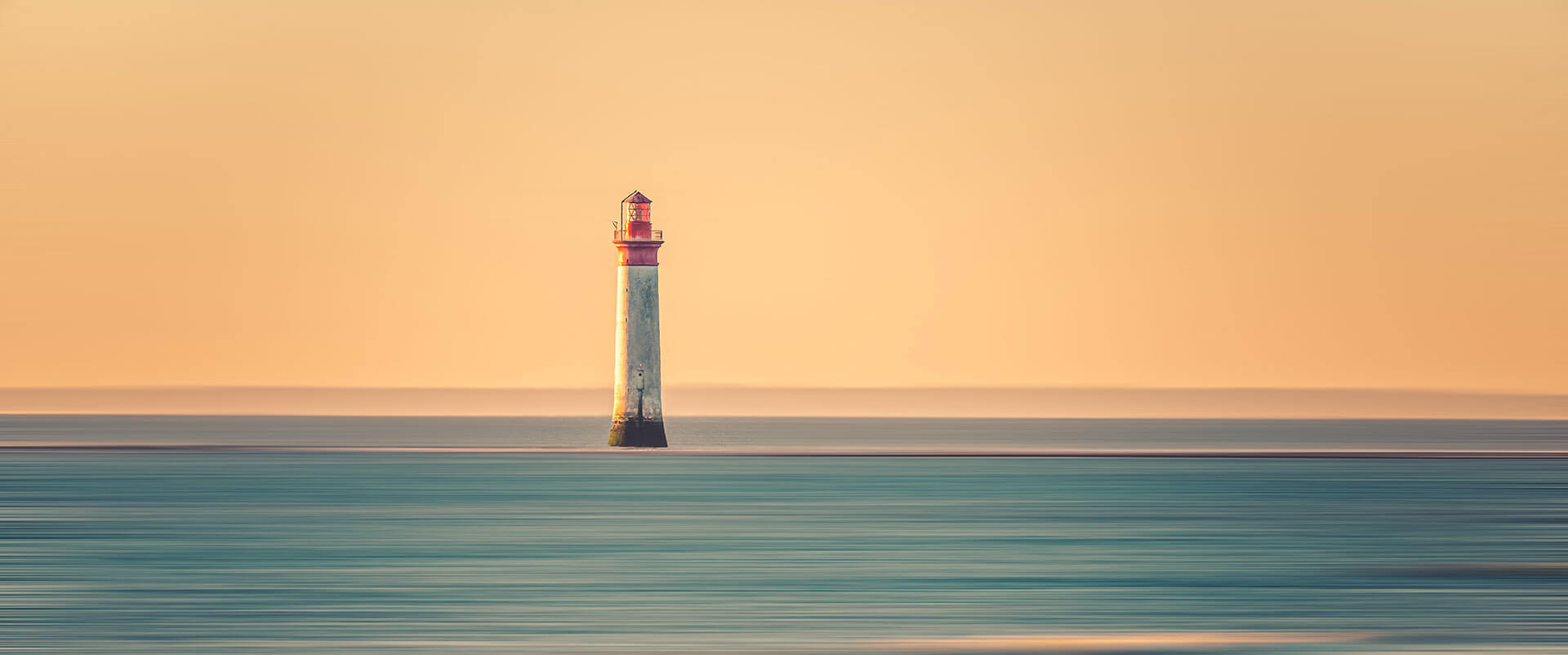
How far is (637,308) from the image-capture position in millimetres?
59344

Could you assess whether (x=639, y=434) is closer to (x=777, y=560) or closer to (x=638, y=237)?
(x=638, y=237)

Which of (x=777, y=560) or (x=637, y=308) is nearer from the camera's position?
(x=777, y=560)

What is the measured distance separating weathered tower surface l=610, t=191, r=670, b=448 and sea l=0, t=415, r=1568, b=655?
281 cm

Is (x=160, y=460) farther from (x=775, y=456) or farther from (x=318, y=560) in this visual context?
(x=318, y=560)

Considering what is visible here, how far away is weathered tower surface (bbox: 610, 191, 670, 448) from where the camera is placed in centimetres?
5941

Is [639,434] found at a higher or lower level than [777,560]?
higher

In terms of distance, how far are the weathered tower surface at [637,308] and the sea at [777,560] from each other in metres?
2.81

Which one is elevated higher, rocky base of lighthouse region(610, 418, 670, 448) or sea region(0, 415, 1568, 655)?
rocky base of lighthouse region(610, 418, 670, 448)

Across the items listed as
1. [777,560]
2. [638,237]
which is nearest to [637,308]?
[638,237]

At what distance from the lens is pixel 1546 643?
2162cm

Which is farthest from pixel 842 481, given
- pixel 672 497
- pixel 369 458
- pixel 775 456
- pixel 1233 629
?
pixel 1233 629

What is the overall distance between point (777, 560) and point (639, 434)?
1194 inches

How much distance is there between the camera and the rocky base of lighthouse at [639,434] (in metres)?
62.7

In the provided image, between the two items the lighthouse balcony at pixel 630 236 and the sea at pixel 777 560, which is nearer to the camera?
the sea at pixel 777 560
